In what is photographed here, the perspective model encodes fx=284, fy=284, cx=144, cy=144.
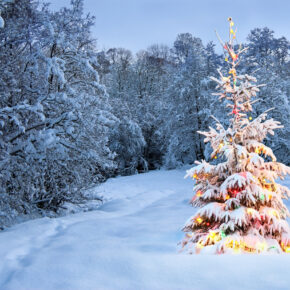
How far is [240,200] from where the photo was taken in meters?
4.52

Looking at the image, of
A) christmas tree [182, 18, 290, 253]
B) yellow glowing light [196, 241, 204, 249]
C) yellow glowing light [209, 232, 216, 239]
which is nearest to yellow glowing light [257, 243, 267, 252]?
christmas tree [182, 18, 290, 253]

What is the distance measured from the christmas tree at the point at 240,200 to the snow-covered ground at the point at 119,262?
53 cm

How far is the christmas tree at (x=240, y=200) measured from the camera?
13.9ft

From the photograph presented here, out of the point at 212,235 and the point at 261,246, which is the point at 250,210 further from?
the point at 212,235

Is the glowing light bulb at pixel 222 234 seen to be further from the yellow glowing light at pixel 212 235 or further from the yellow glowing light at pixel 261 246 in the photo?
the yellow glowing light at pixel 261 246

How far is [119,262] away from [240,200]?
209cm

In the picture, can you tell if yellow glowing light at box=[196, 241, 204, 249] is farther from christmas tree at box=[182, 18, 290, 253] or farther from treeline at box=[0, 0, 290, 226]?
treeline at box=[0, 0, 290, 226]

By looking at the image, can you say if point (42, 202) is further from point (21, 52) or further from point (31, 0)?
point (31, 0)

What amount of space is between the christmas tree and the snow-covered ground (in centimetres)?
53

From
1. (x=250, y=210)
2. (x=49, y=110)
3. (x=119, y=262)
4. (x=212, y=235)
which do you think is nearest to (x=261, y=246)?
(x=250, y=210)

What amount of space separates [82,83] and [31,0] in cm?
322

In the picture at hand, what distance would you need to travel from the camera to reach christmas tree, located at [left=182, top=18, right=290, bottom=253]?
4227mm

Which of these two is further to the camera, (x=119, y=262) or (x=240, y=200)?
(x=240, y=200)

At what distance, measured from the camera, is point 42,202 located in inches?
409
